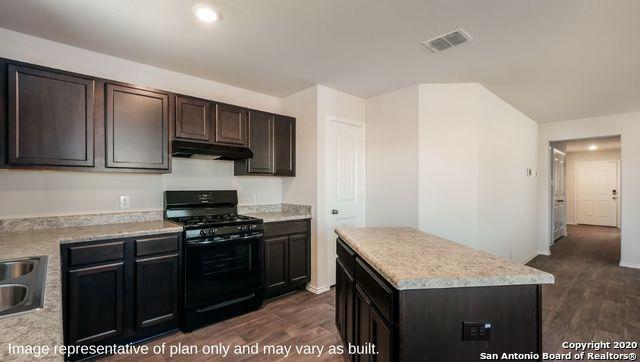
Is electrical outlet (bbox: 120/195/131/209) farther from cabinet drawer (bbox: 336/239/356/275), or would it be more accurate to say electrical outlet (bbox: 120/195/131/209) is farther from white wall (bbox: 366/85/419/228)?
white wall (bbox: 366/85/419/228)

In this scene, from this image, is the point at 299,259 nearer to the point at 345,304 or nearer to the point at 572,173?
the point at 345,304

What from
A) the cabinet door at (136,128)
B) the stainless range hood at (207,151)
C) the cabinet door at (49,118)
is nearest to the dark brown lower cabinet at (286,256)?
the stainless range hood at (207,151)


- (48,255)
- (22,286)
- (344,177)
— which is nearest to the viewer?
(22,286)

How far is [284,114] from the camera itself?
4.08 m

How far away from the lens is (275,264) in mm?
3342

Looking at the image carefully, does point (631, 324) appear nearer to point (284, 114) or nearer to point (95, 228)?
point (284, 114)

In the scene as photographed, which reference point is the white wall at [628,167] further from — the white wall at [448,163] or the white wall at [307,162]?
the white wall at [307,162]

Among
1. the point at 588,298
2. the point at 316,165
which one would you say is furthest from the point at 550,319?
the point at 316,165

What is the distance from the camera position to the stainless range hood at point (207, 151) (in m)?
2.86

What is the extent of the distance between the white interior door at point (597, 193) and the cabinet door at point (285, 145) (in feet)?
32.1

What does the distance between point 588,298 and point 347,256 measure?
3.31 meters

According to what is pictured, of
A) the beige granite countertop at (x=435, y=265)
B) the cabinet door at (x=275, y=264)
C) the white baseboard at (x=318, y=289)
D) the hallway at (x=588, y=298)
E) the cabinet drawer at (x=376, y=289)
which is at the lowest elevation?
the hallway at (x=588, y=298)

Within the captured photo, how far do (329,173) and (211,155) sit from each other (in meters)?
1.38

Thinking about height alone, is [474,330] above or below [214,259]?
above
